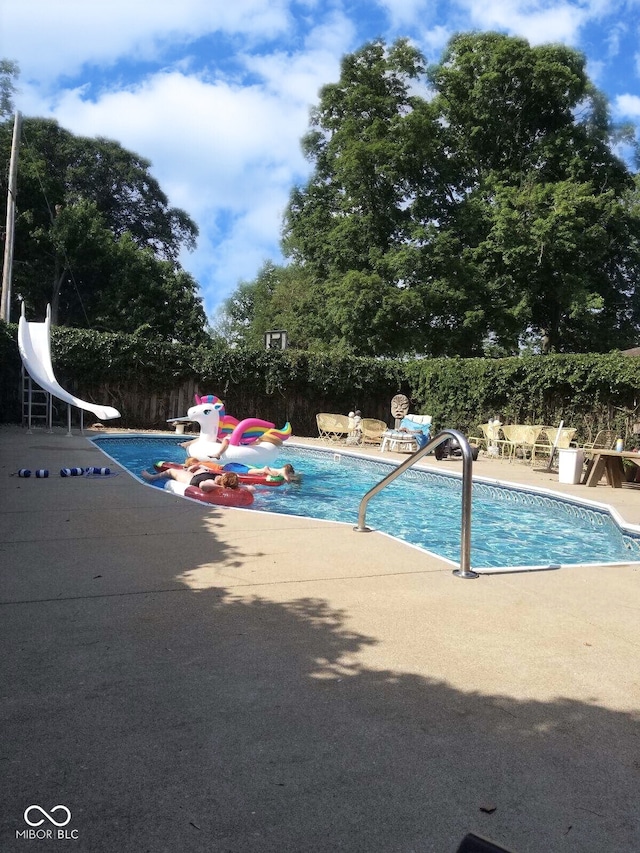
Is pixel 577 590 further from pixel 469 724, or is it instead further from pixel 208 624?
pixel 208 624

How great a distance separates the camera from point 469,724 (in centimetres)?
249

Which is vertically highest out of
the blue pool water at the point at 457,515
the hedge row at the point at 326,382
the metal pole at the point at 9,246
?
the metal pole at the point at 9,246

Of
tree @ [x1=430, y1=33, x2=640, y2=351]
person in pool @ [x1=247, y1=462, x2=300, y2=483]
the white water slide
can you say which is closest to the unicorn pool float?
person in pool @ [x1=247, y1=462, x2=300, y2=483]

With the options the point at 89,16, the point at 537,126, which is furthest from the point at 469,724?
the point at 537,126

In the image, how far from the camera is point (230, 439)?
417 inches

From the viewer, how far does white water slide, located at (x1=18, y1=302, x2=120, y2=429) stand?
14.3 meters

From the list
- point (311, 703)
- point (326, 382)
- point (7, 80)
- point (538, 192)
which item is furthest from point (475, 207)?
point (311, 703)

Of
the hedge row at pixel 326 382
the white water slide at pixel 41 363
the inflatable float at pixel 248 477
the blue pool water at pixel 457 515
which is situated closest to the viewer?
the blue pool water at pixel 457 515

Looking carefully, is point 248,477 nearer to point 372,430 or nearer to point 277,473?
point 277,473

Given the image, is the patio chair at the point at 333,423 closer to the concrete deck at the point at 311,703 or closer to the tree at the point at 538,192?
the tree at the point at 538,192

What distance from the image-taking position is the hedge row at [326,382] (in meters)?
15.9

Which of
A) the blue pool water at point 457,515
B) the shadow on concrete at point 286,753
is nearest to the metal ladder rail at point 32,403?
the blue pool water at point 457,515

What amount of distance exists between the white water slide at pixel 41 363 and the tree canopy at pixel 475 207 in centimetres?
1228
